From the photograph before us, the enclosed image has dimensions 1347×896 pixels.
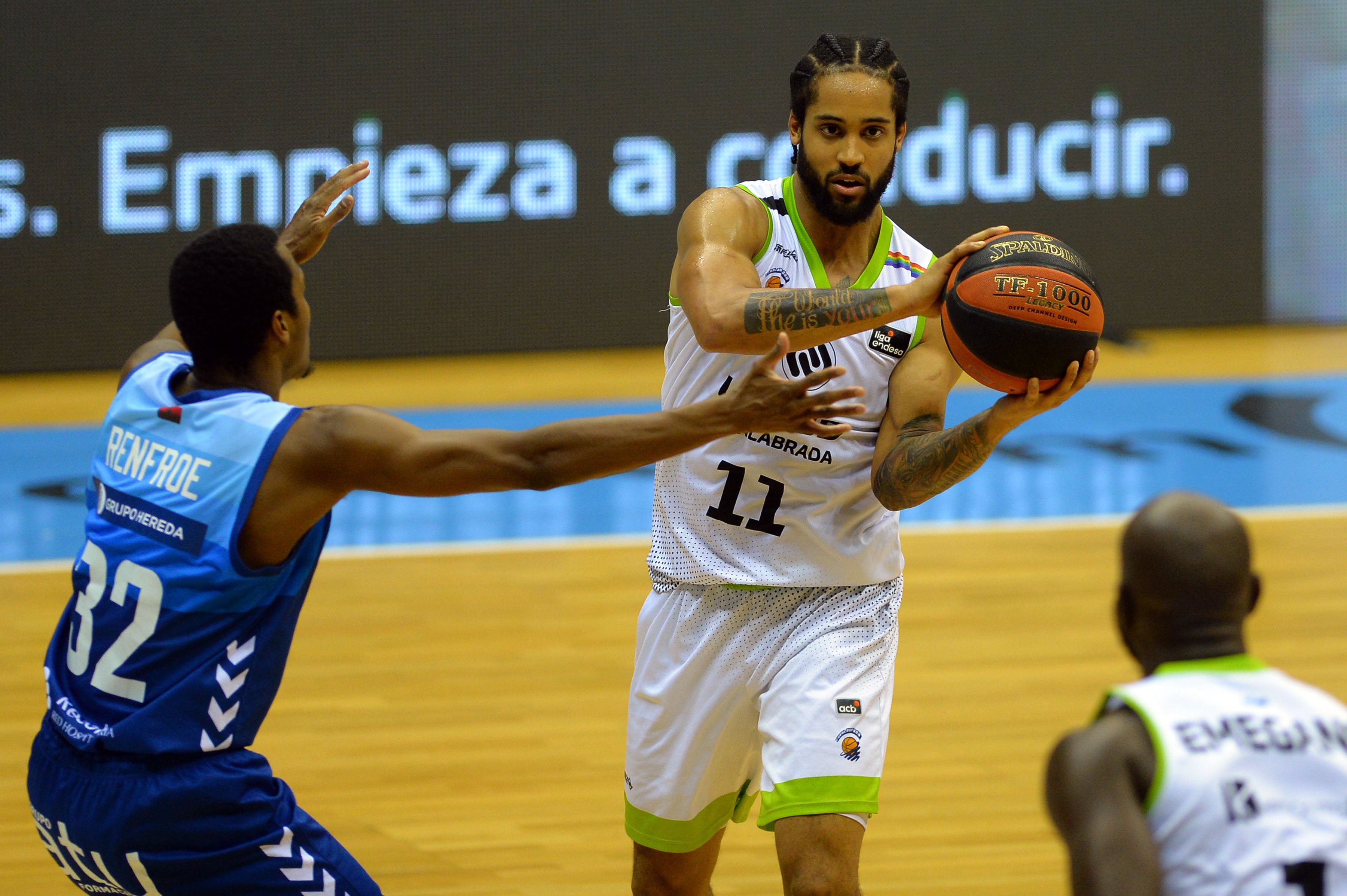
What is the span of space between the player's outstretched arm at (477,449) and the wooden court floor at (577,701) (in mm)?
1829

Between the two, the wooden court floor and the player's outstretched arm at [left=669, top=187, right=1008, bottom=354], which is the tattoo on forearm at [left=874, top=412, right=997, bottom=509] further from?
the wooden court floor

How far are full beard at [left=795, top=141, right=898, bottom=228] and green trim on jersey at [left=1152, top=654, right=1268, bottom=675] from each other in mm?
1681

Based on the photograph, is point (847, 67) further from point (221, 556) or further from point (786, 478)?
point (221, 556)

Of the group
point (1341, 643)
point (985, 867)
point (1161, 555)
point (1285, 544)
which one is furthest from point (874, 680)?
point (1285, 544)

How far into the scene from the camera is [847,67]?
10.8 feet

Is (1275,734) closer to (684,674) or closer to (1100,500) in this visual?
(684,674)

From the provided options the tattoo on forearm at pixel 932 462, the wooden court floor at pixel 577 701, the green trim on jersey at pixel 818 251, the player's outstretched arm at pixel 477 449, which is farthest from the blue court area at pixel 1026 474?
the player's outstretched arm at pixel 477 449

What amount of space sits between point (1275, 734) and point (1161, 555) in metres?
0.23

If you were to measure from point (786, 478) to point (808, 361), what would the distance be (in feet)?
0.81

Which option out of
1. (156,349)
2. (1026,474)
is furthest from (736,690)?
(1026,474)

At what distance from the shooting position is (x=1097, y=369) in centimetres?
1233

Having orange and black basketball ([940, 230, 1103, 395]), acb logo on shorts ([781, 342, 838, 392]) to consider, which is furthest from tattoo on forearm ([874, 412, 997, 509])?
acb logo on shorts ([781, 342, 838, 392])

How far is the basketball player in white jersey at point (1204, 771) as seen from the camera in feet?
5.52

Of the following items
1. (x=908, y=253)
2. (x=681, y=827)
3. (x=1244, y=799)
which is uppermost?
(x=908, y=253)
